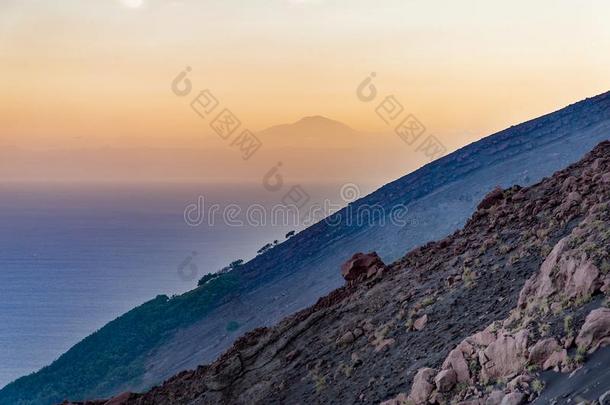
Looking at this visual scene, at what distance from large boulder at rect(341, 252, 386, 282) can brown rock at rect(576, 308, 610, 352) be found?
35.3 feet

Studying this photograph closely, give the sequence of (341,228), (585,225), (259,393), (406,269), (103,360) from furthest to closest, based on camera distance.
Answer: (341,228), (103,360), (406,269), (259,393), (585,225)

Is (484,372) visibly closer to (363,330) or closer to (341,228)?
(363,330)

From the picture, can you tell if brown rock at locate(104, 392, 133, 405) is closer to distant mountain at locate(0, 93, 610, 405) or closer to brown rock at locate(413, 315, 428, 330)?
brown rock at locate(413, 315, 428, 330)

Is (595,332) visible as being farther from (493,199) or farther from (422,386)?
(493,199)

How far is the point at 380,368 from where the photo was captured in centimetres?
1728

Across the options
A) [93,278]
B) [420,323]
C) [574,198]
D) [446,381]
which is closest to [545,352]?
[446,381]

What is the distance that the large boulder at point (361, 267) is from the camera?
77.5 ft

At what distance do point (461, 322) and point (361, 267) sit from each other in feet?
23.8

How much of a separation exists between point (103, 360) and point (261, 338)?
24.4 metres

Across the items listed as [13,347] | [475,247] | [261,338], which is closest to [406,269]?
[475,247]

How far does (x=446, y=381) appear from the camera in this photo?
14289 millimetres

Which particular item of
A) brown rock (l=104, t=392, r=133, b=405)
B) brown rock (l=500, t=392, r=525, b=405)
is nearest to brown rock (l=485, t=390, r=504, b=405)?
brown rock (l=500, t=392, r=525, b=405)

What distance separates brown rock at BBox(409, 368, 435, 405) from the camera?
14609mm

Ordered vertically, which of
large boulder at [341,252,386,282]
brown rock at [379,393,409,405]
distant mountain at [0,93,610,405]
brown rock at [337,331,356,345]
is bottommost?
brown rock at [379,393,409,405]
